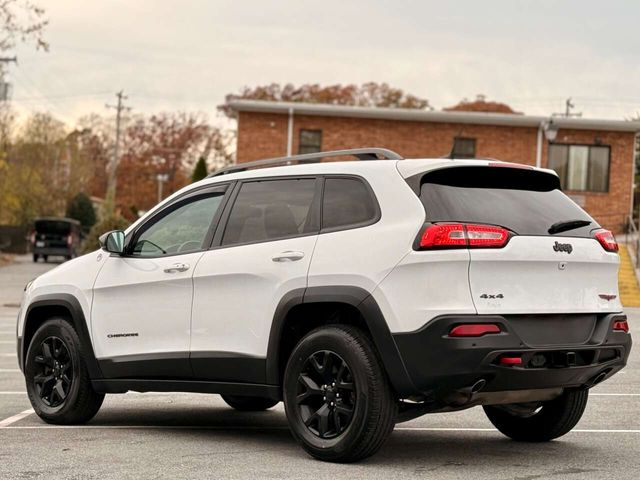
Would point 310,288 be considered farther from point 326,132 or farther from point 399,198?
point 326,132

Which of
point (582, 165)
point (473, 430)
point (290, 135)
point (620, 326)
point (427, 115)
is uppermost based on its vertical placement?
point (427, 115)

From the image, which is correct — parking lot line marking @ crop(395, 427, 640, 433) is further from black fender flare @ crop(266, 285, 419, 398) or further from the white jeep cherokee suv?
black fender flare @ crop(266, 285, 419, 398)

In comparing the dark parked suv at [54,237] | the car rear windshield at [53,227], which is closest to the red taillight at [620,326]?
the dark parked suv at [54,237]

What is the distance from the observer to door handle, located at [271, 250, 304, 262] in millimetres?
7625

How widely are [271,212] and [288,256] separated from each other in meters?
0.50

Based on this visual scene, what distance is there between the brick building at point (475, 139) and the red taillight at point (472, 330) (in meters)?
40.8

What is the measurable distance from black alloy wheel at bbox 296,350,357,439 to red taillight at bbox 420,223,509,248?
919 millimetres

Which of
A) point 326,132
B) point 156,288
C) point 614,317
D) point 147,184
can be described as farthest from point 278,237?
point 147,184

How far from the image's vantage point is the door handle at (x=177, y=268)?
27.5 feet

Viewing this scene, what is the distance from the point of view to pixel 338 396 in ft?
23.9

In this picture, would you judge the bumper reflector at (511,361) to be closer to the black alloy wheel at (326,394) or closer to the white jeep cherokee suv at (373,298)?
the white jeep cherokee suv at (373,298)

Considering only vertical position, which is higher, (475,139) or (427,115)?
(427,115)

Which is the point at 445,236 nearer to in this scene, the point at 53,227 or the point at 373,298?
the point at 373,298

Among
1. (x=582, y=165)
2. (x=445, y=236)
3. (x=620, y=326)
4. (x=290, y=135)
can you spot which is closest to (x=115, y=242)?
(x=445, y=236)
